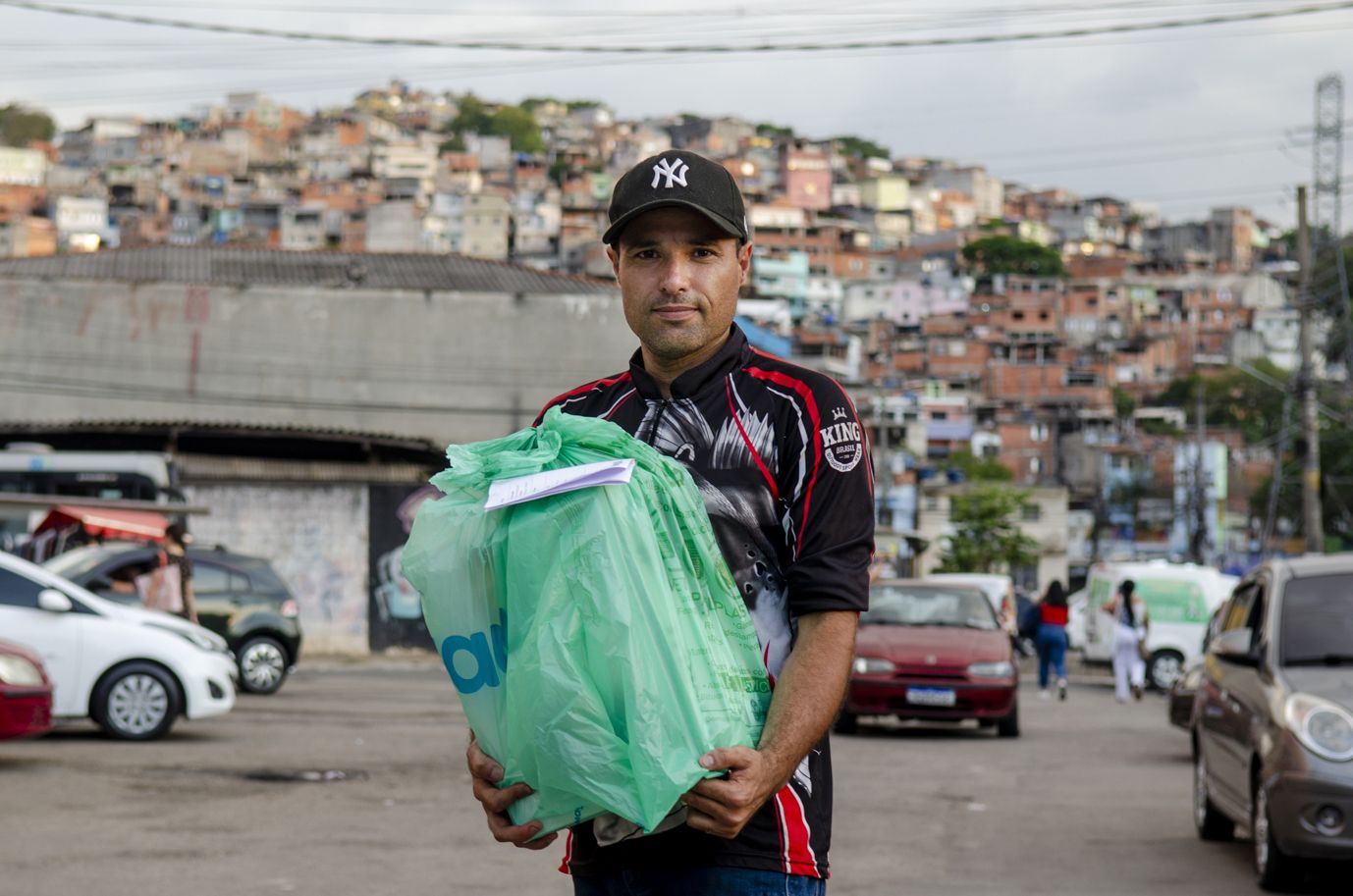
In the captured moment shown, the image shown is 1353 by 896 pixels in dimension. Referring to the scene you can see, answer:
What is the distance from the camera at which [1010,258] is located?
183m

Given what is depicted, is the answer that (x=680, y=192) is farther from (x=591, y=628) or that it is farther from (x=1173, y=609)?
(x=1173, y=609)

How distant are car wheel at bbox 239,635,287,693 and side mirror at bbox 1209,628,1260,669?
1555cm

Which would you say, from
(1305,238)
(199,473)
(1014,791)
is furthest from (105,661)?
(1305,238)

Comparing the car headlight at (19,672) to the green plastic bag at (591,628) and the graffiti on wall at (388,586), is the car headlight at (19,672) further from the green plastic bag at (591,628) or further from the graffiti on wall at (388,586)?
the graffiti on wall at (388,586)

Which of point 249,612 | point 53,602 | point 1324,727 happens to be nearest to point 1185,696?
point 1324,727

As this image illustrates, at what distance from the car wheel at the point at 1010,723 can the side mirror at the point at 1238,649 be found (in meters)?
8.63

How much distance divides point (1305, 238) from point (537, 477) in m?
44.7

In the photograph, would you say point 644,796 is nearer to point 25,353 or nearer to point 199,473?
point 199,473

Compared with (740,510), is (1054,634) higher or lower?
lower

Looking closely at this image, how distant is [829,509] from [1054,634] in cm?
2459

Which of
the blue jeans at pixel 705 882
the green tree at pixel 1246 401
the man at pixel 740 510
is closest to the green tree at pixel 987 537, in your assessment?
the green tree at pixel 1246 401

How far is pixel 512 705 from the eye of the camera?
10.2ft

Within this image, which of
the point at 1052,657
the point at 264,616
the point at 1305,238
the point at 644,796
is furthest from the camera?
the point at 1305,238

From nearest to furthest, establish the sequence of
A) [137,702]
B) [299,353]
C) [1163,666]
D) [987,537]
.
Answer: [137,702] < [1163,666] < [299,353] < [987,537]
